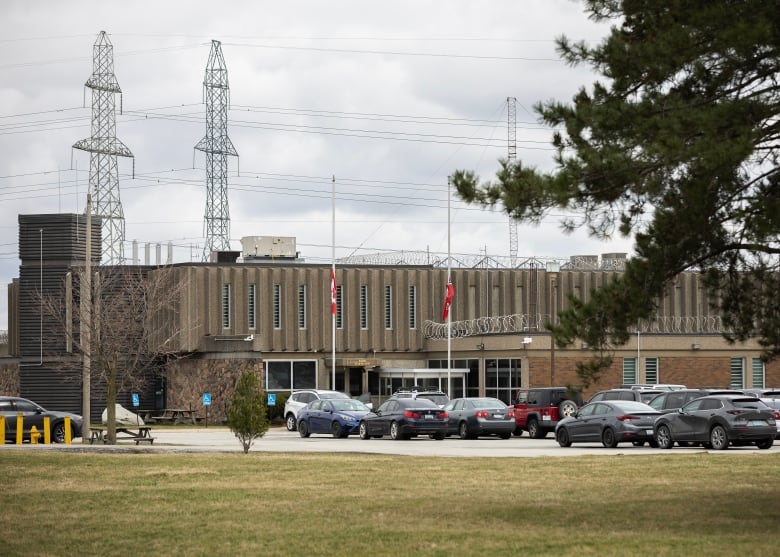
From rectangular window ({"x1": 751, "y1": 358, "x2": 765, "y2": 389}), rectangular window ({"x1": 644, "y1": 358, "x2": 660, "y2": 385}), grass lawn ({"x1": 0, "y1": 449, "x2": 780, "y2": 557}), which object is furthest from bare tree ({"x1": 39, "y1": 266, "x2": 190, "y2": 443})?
rectangular window ({"x1": 751, "y1": 358, "x2": 765, "y2": 389})

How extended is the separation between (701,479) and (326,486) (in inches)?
252

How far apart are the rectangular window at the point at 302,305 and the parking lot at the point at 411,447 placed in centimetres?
2117

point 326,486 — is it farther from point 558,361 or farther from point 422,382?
point 422,382

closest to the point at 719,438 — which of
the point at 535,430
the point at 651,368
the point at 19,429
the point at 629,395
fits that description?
the point at 629,395

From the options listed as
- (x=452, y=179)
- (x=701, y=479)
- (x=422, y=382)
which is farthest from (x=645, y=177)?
(x=422, y=382)

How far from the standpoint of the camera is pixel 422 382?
222ft

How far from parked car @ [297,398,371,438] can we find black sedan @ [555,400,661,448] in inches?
393

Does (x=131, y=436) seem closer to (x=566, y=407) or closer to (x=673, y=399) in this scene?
(x=566, y=407)

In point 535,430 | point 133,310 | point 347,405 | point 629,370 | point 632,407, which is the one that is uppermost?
point 133,310

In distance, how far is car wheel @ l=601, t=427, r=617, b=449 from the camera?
35.7 metres

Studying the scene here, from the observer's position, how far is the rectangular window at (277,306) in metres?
67.8

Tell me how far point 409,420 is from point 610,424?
8.33 metres

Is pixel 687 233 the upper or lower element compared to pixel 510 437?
upper

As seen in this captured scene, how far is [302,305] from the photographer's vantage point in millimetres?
68438
